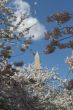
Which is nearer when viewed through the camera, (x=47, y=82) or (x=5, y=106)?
(x=5, y=106)

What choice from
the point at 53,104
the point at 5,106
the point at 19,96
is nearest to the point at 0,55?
the point at 5,106

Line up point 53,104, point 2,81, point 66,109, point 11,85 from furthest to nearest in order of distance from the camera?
1. point 66,109
2. point 53,104
3. point 11,85
4. point 2,81

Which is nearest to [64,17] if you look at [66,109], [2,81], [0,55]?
[0,55]

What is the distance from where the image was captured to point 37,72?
52.5 m

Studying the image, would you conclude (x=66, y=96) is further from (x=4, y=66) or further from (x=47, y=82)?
(x=4, y=66)

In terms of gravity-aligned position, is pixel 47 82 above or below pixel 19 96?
below

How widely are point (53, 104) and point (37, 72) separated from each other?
7167mm

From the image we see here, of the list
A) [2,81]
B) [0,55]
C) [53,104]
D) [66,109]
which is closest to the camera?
[0,55]

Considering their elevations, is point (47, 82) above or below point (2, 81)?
below

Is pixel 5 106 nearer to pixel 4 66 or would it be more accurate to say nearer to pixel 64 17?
pixel 4 66

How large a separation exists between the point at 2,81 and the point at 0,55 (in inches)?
86.4

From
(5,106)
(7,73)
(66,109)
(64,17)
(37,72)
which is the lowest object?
(66,109)

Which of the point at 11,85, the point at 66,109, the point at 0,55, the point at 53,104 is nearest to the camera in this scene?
the point at 0,55

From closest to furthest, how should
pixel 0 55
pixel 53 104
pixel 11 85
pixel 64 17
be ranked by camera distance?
pixel 64 17 → pixel 0 55 → pixel 11 85 → pixel 53 104
